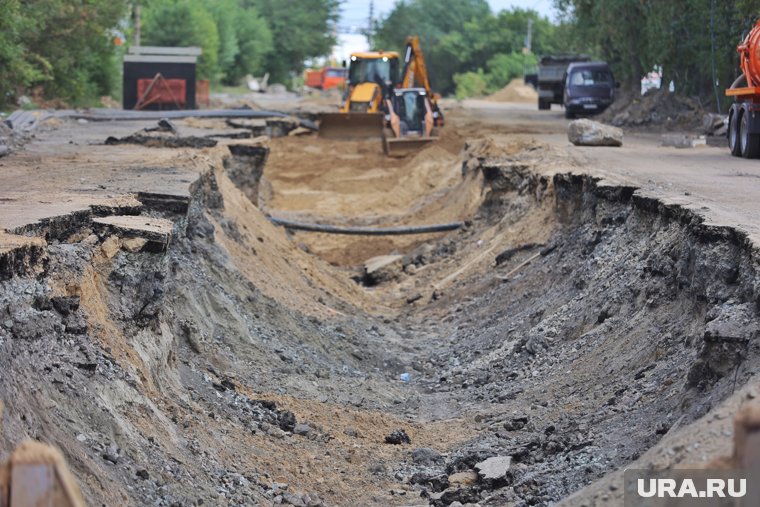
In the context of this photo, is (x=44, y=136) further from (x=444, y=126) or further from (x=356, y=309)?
(x=444, y=126)

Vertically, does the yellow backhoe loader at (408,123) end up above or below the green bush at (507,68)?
below

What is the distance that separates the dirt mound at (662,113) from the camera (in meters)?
32.3

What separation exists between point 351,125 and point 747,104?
48.8ft

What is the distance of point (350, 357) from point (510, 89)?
61649mm

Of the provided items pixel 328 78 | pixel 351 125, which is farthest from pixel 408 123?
pixel 328 78

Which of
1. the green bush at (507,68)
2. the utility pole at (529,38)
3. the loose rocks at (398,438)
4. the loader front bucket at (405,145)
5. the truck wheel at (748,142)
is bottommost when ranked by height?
the loose rocks at (398,438)

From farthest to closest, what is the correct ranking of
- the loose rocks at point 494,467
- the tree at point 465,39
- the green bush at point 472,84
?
the tree at point 465,39, the green bush at point 472,84, the loose rocks at point 494,467

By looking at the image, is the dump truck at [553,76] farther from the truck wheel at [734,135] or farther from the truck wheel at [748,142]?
the truck wheel at [748,142]

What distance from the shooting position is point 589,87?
39406mm

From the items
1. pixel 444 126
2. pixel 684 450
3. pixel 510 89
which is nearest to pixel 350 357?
pixel 684 450

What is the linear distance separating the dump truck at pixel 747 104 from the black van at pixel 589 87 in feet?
61.7

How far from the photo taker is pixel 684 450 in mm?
4723

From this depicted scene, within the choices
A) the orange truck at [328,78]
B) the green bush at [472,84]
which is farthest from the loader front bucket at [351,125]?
the orange truck at [328,78]

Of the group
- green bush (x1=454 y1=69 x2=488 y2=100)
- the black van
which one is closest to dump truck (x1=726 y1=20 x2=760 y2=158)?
the black van
